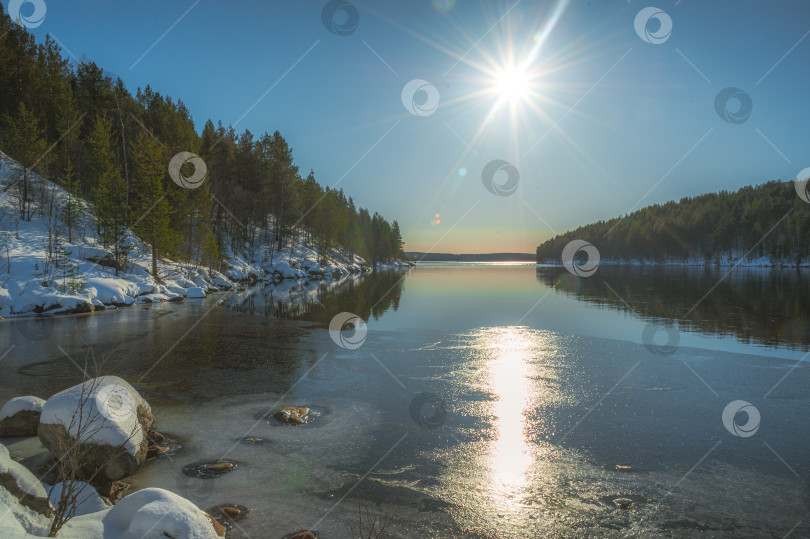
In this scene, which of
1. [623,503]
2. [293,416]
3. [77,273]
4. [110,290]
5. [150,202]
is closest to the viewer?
[623,503]

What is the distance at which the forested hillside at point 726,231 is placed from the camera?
10944 centimetres

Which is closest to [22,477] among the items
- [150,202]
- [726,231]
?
[150,202]

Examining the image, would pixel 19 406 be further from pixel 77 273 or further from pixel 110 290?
pixel 77 273

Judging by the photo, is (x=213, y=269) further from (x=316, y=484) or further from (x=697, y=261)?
(x=697, y=261)

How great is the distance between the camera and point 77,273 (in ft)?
88.0

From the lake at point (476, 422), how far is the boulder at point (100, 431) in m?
0.36

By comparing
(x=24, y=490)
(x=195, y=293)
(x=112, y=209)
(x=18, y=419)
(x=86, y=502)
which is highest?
(x=112, y=209)

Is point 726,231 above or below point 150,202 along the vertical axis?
above

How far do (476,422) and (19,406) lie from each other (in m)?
8.08

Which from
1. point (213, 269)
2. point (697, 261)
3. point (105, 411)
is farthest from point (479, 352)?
point (697, 261)

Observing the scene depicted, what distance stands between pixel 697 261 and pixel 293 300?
145 m

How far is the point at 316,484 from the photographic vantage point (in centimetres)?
589

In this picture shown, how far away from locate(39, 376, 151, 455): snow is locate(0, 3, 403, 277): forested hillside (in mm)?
30787

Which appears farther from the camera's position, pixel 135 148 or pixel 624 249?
pixel 624 249
